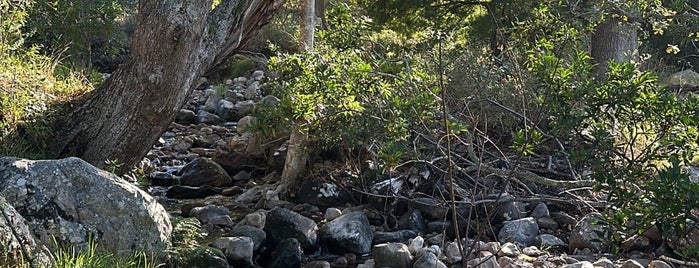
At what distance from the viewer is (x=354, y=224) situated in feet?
19.7

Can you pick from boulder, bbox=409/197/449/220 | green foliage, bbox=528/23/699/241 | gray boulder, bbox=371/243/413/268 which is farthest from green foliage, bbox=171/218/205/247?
→ green foliage, bbox=528/23/699/241

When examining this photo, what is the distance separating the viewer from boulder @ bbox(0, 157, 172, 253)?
429 centimetres

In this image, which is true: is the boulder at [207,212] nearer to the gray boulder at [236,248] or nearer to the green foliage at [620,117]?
the gray boulder at [236,248]

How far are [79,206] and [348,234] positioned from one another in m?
2.19

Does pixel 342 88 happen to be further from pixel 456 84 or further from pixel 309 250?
pixel 456 84

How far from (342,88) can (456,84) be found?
1.88 m

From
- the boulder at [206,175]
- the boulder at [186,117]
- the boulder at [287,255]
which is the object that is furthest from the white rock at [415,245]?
the boulder at [186,117]

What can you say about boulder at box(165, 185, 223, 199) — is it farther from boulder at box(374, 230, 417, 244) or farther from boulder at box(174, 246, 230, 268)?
boulder at box(174, 246, 230, 268)

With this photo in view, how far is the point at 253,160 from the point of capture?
8.30 meters

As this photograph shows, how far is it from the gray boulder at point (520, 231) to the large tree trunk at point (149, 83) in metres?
2.82

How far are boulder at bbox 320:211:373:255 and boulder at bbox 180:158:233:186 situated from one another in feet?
7.05

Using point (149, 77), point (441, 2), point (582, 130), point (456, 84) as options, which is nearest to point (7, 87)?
point (149, 77)

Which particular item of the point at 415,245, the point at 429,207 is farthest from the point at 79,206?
the point at 429,207

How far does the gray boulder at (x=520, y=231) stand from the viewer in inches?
229
